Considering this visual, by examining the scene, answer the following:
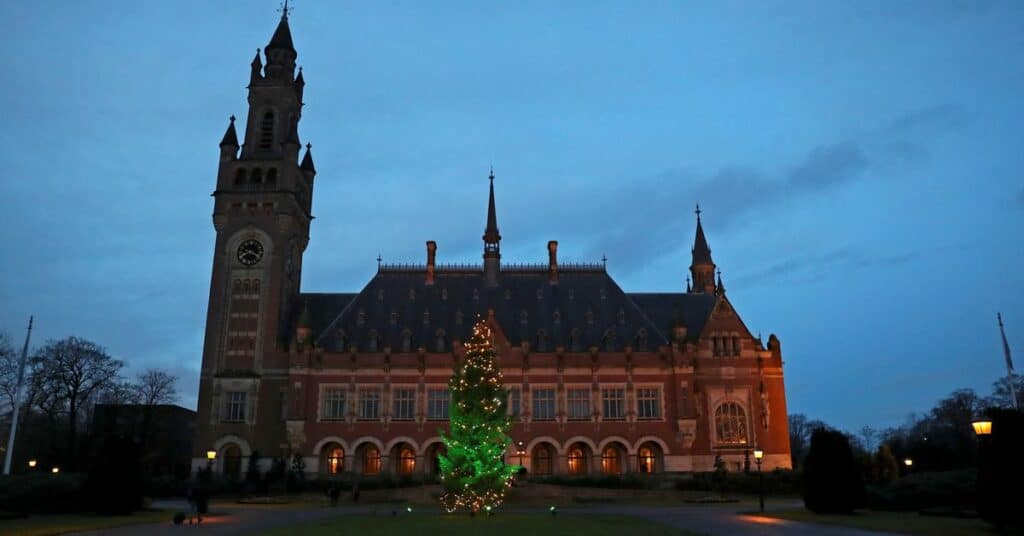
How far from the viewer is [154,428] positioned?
8038 cm

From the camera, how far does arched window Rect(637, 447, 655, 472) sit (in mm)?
60906

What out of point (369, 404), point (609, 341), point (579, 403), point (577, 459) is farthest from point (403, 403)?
point (609, 341)

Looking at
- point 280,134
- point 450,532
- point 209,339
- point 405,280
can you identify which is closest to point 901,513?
point 450,532

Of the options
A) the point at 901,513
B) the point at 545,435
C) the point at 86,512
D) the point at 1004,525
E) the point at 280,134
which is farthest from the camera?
the point at 280,134

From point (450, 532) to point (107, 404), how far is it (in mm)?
67968

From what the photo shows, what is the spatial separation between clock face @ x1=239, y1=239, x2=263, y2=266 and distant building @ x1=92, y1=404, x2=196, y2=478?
19.5 m

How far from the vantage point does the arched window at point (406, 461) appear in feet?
199

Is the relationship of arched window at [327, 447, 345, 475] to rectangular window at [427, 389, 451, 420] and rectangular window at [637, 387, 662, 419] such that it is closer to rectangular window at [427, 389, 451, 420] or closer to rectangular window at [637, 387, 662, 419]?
rectangular window at [427, 389, 451, 420]

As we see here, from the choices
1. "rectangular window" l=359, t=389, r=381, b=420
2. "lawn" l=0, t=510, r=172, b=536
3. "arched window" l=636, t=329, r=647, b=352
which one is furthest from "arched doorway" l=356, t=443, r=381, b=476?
"arched window" l=636, t=329, r=647, b=352

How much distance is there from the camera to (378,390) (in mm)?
61469

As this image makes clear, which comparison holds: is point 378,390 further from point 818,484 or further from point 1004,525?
point 1004,525

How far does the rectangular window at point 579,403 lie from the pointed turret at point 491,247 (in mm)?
13336

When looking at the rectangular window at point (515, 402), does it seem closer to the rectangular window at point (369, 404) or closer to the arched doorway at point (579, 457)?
the arched doorway at point (579, 457)

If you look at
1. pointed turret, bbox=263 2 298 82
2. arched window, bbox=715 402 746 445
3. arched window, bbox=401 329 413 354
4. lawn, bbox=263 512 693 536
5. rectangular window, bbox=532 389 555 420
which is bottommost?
lawn, bbox=263 512 693 536
